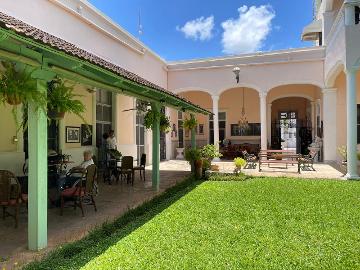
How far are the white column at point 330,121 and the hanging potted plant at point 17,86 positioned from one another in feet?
42.8

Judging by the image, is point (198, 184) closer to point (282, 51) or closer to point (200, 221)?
point (200, 221)

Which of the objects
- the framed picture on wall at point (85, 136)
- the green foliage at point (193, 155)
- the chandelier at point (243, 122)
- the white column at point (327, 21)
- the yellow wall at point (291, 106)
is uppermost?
the white column at point (327, 21)

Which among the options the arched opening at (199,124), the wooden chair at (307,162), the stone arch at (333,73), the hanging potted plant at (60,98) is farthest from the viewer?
the arched opening at (199,124)

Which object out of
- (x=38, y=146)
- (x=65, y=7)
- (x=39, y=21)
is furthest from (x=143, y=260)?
(x=65, y=7)

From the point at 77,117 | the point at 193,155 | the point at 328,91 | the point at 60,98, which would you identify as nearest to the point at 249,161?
the point at 193,155

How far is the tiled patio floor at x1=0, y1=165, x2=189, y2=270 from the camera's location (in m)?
3.92

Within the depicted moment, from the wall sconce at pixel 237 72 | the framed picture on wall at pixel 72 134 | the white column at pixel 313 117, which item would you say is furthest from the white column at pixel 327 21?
the framed picture on wall at pixel 72 134

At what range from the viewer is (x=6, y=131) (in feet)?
22.9

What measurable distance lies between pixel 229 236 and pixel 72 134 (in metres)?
6.63

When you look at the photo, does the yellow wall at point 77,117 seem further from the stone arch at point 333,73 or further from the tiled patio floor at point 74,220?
the stone arch at point 333,73

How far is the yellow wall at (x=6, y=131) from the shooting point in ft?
22.5

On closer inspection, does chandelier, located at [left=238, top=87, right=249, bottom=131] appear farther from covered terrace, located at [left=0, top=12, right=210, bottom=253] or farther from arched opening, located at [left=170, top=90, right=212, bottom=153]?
covered terrace, located at [left=0, top=12, right=210, bottom=253]

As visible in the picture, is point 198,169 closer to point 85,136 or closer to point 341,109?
point 85,136

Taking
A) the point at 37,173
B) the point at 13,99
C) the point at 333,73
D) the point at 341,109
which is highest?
the point at 333,73
